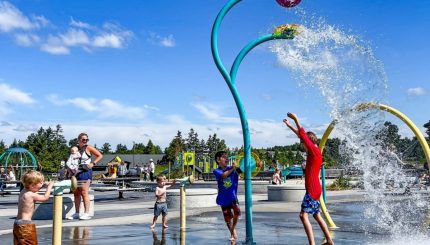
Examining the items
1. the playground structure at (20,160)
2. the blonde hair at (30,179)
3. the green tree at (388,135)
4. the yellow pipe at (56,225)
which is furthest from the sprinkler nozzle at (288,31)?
the playground structure at (20,160)

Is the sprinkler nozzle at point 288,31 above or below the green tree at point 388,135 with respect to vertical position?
above

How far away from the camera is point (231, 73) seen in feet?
24.6

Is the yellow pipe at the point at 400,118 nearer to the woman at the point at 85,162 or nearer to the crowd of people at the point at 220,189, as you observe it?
the crowd of people at the point at 220,189

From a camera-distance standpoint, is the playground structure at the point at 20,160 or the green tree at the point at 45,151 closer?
the playground structure at the point at 20,160

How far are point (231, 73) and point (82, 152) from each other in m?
4.20

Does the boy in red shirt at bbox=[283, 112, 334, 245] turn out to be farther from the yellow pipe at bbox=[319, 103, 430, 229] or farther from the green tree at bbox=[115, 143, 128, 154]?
the green tree at bbox=[115, 143, 128, 154]

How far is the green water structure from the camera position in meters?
7.25

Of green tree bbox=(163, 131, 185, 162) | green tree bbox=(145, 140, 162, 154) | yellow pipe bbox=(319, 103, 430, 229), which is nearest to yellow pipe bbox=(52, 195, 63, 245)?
yellow pipe bbox=(319, 103, 430, 229)

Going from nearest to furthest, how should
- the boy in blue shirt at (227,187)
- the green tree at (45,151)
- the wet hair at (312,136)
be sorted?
the wet hair at (312,136) < the boy in blue shirt at (227,187) < the green tree at (45,151)

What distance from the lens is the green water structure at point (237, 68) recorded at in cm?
725

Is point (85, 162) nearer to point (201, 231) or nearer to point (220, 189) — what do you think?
point (201, 231)

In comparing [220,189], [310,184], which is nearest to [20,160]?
[220,189]

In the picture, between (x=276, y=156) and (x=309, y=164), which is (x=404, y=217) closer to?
(x=309, y=164)

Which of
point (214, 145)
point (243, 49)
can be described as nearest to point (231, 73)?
point (243, 49)
